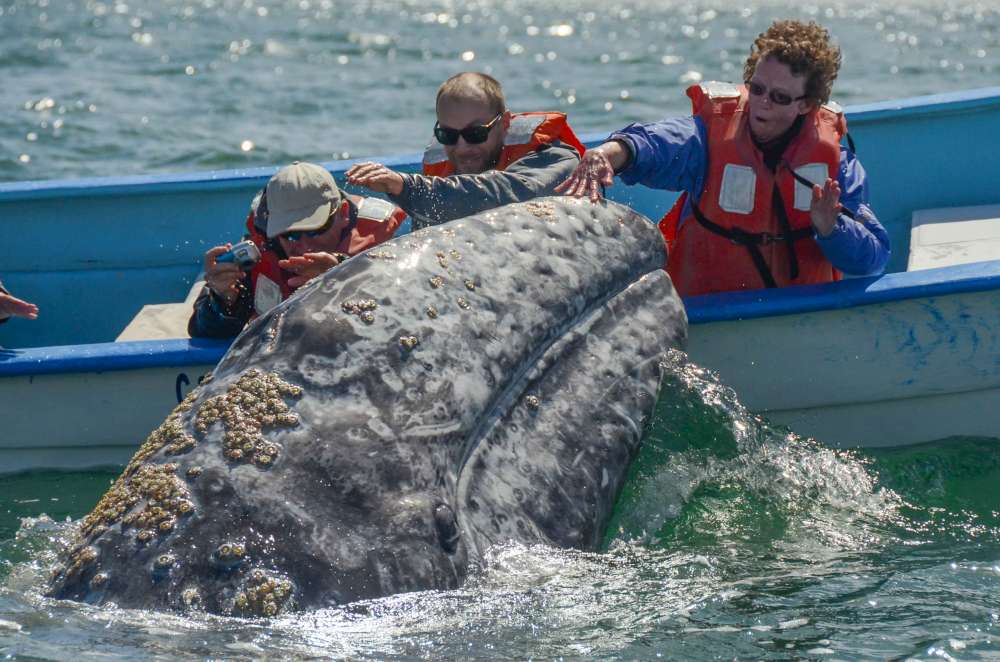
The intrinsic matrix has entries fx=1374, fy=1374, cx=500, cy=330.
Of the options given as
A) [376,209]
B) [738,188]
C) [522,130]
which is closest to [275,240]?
[376,209]

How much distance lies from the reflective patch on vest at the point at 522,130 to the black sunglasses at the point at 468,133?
12cm

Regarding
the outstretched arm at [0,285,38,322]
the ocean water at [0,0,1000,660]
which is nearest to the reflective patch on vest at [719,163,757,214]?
the ocean water at [0,0,1000,660]

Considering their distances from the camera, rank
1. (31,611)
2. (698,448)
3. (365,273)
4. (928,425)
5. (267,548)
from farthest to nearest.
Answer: (928,425)
(698,448)
(365,273)
(31,611)
(267,548)

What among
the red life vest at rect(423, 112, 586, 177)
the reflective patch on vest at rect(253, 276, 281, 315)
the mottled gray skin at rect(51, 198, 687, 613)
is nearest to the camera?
the mottled gray skin at rect(51, 198, 687, 613)

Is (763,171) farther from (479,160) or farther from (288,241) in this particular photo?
(288,241)

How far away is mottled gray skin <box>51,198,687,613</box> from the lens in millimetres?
3871

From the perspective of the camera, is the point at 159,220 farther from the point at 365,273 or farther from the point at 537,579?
the point at 537,579

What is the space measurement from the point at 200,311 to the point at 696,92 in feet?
7.84

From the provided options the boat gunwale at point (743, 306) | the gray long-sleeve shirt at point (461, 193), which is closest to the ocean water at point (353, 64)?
the boat gunwale at point (743, 306)

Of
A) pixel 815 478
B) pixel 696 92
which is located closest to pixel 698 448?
pixel 815 478

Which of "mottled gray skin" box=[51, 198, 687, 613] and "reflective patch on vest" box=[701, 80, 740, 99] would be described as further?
"reflective patch on vest" box=[701, 80, 740, 99]

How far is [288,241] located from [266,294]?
0.25 metres

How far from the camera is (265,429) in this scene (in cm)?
403

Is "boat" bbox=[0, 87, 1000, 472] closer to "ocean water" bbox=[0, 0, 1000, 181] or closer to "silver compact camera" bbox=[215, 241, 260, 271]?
"silver compact camera" bbox=[215, 241, 260, 271]
